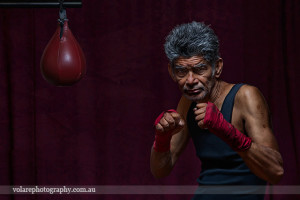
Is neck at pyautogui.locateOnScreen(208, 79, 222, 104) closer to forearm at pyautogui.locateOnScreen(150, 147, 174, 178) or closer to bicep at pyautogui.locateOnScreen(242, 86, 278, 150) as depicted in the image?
bicep at pyautogui.locateOnScreen(242, 86, 278, 150)

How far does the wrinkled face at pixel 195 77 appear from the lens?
4.56 feet

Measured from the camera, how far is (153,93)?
248 centimetres

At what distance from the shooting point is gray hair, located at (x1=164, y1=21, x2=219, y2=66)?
1.40m

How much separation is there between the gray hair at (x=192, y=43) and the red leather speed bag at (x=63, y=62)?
0.28 m

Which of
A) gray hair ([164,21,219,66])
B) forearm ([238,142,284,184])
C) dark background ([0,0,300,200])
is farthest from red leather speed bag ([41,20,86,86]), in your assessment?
dark background ([0,0,300,200])

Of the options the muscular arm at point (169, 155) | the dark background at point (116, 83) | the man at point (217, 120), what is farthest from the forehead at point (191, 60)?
the dark background at point (116, 83)

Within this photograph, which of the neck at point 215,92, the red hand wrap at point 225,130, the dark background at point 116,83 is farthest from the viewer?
the dark background at point 116,83

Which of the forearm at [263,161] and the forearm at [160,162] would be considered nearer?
the forearm at [263,161]

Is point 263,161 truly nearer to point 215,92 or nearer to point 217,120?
point 217,120

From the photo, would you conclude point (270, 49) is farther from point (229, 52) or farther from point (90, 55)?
point (90, 55)

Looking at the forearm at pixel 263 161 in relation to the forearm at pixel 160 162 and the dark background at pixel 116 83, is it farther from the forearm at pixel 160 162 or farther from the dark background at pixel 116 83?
the dark background at pixel 116 83

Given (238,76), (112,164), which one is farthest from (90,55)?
(238,76)

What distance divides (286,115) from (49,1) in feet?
4.94

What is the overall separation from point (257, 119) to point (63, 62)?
0.59 m
